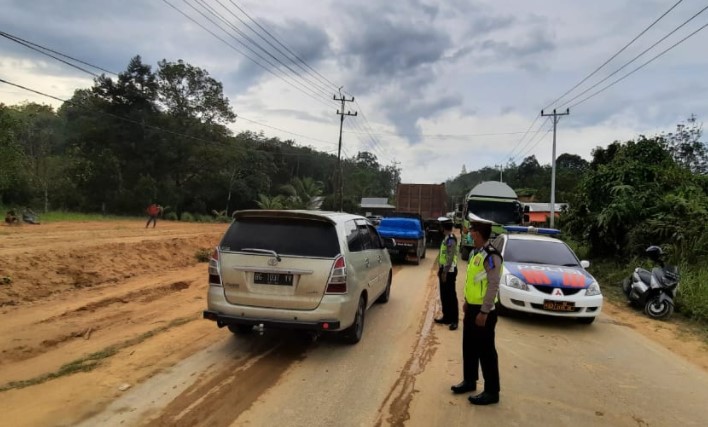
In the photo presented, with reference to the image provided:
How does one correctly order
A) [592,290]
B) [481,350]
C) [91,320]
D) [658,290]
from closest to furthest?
[481,350]
[91,320]
[592,290]
[658,290]

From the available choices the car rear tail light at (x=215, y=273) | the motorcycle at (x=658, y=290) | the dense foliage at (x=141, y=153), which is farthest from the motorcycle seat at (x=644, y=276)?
the dense foliage at (x=141, y=153)

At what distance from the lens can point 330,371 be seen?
5.49m

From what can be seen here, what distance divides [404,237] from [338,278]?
11.1 meters

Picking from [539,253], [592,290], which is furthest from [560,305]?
[539,253]

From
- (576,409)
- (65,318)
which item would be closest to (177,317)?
(65,318)

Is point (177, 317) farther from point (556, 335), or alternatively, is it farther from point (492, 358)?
point (556, 335)

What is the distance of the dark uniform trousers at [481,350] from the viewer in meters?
4.72

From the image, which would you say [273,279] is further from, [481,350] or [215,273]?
[481,350]

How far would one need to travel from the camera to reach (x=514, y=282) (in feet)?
27.1

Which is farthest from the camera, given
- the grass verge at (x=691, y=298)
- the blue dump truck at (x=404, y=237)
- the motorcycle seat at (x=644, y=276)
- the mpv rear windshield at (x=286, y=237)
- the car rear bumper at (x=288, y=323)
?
the blue dump truck at (x=404, y=237)

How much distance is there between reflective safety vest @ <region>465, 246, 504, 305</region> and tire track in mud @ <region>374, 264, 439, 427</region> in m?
1.12

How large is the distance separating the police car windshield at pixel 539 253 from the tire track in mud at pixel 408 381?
2.09m

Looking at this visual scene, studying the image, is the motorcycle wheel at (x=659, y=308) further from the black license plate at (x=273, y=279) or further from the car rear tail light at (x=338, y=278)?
the black license plate at (x=273, y=279)

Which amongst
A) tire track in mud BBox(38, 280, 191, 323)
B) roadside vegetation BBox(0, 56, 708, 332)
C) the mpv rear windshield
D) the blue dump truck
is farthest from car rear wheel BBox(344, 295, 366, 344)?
roadside vegetation BBox(0, 56, 708, 332)
